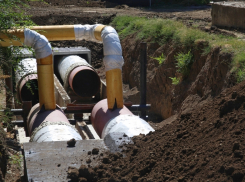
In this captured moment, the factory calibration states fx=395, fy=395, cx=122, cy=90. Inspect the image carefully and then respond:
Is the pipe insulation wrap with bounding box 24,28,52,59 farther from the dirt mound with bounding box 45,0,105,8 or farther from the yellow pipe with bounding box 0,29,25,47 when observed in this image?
the dirt mound with bounding box 45,0,105,8

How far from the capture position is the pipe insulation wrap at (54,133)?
604 cm

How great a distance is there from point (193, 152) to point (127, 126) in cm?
288

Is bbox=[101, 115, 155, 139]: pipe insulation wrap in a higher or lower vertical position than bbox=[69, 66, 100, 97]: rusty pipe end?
higher

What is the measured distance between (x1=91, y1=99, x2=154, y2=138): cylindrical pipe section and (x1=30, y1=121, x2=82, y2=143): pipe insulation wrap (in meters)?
0.57

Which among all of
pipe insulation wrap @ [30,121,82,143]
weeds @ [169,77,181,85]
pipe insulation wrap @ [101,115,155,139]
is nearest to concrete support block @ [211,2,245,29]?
weeds @ [169,77,181,85]

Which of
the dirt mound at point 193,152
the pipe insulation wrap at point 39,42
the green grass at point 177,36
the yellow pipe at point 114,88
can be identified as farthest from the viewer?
the green grass at point 177,36

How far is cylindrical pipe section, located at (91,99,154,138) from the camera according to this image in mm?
6176

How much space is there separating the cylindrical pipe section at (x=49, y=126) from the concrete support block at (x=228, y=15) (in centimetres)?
631

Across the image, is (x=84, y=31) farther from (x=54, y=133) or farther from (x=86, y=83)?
(x=86, y=83)

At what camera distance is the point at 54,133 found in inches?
243

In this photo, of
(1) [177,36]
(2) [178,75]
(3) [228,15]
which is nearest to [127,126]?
(2) [178,75]

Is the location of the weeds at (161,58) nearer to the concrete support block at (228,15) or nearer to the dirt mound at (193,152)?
the concrete support block at (228,15)

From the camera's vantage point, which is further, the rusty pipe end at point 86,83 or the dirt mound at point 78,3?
the dirt mound at point 78,3

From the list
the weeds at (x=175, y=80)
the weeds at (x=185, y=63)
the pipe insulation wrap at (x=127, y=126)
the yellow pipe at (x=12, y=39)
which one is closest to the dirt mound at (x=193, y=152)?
the pipe insulation wrap at (x=127, y=126)
